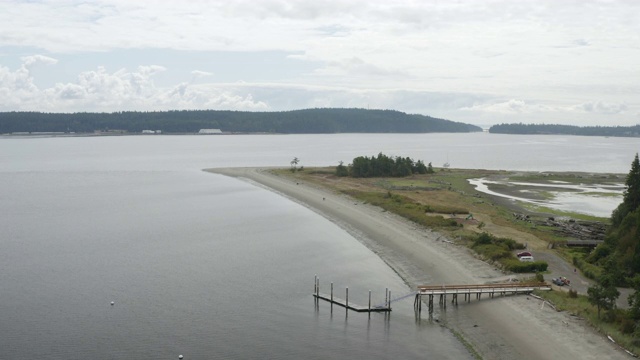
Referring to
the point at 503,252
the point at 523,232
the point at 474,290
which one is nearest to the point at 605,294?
the point at 474,290

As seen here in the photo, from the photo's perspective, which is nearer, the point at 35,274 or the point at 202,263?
the point at 35,274

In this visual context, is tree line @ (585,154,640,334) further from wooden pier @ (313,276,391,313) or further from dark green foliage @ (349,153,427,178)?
dark green foliage @ (349,153,427,178)

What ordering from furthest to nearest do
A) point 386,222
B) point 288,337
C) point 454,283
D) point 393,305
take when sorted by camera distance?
1. point 386,222
2. point 454,283
3. point 393,305
4. point 288,337

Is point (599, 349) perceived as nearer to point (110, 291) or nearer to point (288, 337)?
point (288, 337)

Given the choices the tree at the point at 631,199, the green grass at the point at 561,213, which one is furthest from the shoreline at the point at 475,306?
the green grass at the point at 561,213

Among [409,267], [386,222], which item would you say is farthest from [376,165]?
[409,267]

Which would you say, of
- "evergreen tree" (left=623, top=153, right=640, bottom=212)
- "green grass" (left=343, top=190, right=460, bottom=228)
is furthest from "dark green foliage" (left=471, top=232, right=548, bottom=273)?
"evergreen tree" (left=623, top=153, right=640, bottom=212)

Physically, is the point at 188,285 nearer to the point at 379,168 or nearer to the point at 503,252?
the point at 503,252
